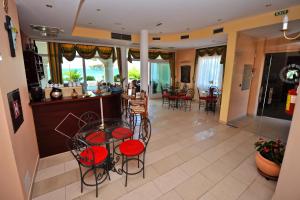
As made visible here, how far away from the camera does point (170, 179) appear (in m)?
2.23

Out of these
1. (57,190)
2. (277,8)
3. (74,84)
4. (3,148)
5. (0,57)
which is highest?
(277,8)

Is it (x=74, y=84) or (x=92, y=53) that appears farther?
(x=92, y=53)

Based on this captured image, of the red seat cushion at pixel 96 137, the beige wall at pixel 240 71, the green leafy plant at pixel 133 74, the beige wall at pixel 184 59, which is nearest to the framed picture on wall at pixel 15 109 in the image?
the red seat cushion at pixel 96 137

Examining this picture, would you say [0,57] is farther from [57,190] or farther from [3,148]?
[57,190]

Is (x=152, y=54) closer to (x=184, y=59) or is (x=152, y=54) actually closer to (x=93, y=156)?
(x=184, y=59)

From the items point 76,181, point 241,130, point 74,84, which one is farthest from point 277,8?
point 76,181

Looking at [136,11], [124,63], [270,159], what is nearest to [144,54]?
[136,11]

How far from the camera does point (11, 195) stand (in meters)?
1.63

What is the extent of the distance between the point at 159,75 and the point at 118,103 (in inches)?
200

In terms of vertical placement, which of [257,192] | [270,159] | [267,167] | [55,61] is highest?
[55,61]

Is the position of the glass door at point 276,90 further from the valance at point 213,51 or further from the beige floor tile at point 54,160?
the beige floor tile at point 54,160

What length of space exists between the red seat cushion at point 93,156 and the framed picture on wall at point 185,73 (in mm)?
6543

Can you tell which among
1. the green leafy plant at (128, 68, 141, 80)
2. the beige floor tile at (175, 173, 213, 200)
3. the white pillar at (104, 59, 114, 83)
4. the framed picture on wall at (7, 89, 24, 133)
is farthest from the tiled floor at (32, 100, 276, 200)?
the green leafy plant at (128, 68, 141, 80)

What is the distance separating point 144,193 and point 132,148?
1.99 ft
